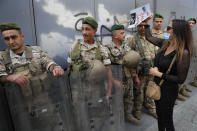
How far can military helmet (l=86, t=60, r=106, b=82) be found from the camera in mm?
1261

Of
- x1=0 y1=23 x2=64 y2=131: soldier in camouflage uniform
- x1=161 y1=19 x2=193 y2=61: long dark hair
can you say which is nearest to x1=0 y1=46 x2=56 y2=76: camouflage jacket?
x1=0 y1=23 x2=64 y2=131: soldier in camouflage uniform

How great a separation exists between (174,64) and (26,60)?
63.6 inches

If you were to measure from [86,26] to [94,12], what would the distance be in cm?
111

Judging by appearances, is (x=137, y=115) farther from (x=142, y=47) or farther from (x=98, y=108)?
(x=98, y=108)

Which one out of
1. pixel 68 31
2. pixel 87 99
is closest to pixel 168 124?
pixel 87 99

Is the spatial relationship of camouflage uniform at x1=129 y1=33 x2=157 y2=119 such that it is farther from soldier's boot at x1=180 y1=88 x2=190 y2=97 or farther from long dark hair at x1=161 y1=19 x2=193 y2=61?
soldier's boot at x1=180 y1=88 x2=190 y2=97

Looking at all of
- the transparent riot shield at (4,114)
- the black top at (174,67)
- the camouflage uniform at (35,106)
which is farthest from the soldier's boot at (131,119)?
the transparent riot shield at (4,114)

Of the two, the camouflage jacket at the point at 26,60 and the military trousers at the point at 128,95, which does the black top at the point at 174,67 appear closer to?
the military trousers at the point at 128,95

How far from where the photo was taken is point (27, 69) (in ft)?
5.01

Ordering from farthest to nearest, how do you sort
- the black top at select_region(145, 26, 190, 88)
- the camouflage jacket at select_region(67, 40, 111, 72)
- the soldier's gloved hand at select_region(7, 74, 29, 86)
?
the camouflage jacket at select_region(67, 40, 111, 72)
the black top at select_region(145, 26, 190, 88)
the soldier's gloved hand at select_region(7, 74, 29, 86)

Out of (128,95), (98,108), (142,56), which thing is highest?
(142,56)

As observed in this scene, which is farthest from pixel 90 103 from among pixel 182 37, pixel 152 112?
pixel 152 112

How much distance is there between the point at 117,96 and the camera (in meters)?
1.47

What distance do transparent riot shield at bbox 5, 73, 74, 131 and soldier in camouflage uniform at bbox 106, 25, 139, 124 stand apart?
129 centimetres
